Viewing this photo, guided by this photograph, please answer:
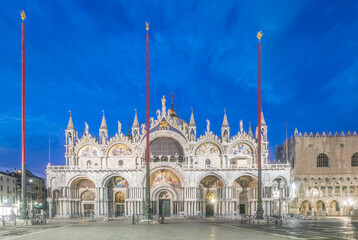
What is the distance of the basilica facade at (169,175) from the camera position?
178 feet

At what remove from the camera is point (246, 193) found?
58281 millimetres

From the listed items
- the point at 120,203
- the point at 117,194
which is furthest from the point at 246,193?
the point at 117,194

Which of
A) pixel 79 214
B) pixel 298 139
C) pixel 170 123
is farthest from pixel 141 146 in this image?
pixel 298 139

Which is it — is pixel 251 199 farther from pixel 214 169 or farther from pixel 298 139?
pixel 298 139

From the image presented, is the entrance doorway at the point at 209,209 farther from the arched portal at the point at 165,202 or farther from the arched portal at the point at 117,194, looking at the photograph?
the arched portal at the point at 117,194

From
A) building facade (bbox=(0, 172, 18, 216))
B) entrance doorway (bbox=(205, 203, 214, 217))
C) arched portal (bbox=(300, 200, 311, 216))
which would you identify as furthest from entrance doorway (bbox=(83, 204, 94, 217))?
arched portal (bbox=(300, 200, 311, 216))

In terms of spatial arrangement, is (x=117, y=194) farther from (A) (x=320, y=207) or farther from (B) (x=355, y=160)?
(B) (x=355, y=160)

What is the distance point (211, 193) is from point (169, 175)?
8.34 m

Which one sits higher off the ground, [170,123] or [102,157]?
[170,123]

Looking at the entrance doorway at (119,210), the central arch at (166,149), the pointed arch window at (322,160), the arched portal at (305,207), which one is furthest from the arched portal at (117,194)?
the pointed arch window at (322,160)

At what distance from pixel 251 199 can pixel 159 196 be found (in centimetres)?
1599

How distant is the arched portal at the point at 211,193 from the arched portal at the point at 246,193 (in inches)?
124

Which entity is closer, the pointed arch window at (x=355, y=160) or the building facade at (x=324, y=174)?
the building facade at (x=324, y=174)

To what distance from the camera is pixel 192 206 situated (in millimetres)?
53688
